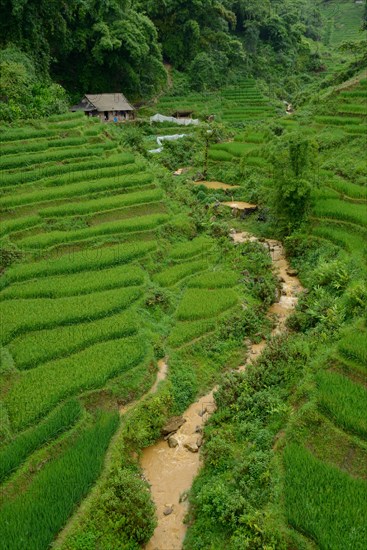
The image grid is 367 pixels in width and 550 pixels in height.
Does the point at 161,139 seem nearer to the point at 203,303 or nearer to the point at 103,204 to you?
the point at 103,204

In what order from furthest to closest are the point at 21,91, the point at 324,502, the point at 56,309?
the point at 21,91, the point at 56,309, the point at 324,502

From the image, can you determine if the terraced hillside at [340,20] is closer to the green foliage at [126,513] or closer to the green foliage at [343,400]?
the green foliage at [343,400]

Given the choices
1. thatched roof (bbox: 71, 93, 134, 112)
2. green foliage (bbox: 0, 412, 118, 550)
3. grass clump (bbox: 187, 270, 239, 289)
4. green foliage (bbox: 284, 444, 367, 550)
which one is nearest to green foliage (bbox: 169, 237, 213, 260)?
grass clump (bbox: 187, 270, 239, 289)

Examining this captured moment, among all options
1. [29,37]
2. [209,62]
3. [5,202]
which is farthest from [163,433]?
[209,62]

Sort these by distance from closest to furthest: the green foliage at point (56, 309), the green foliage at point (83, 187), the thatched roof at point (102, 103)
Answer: the green foliage at point (56, 309), the green foliage at point (83, 187), the thatched roof at point (102, 103)

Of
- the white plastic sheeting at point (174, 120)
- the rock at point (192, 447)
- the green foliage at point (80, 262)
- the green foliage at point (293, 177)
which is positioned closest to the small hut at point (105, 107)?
the white plastic sheeting at point (174, 120)

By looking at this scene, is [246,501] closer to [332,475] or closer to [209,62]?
[332,475]

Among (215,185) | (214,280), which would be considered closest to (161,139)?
(215,185)
